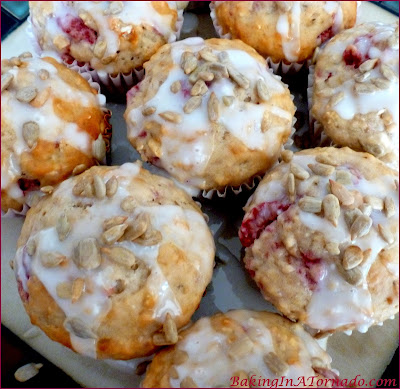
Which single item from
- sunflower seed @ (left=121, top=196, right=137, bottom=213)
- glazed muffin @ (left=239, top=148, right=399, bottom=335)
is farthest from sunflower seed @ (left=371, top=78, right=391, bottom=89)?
sunflower seed @ (left=121, top=196, right=137, bottom=213)

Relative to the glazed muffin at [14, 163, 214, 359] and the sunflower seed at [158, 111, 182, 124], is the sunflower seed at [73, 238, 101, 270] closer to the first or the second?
the glazed muffin at [14, 163, 214, 359]

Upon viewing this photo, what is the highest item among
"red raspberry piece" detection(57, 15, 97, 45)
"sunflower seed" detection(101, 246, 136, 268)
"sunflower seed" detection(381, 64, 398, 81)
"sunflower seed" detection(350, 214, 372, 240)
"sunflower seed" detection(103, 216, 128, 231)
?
"red raspberry piece" detection(57, 15, 97, 45)

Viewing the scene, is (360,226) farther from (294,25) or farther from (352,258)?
(294,25)

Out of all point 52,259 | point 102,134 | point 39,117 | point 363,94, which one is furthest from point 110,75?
point 363,94

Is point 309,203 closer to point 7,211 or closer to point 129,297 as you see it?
point 129,297

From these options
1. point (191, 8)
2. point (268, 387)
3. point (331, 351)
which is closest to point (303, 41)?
point (191, 8)
